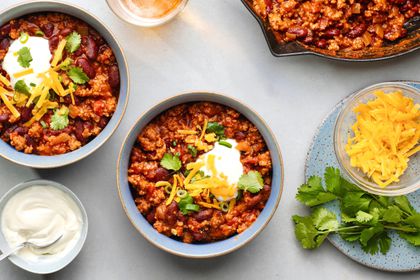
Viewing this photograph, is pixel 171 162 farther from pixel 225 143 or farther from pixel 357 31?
pixel 357 31

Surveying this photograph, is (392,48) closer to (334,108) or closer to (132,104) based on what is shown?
(334,108)

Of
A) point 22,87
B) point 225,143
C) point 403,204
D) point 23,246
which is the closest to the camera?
point 22,87

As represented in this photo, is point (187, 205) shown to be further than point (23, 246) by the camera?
No

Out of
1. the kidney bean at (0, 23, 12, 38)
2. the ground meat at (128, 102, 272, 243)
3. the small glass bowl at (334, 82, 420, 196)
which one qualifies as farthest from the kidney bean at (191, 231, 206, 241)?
the kidney bean at (0, 23, 12, 38)

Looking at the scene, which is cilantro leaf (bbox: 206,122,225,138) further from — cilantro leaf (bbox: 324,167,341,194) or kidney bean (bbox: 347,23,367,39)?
kidney bean (bbox: 347,23,367,39)

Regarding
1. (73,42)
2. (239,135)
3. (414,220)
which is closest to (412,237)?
(414,220)

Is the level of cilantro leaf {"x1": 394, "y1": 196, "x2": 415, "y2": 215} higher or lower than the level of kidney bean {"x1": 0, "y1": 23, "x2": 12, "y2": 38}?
lower

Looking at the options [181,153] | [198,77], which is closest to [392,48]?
[198,77]
